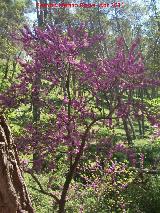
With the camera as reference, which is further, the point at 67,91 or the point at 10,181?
the point at 67,91

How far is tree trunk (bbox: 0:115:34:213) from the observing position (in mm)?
1959

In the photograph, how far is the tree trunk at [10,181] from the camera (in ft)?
6.43

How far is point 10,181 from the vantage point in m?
2.00

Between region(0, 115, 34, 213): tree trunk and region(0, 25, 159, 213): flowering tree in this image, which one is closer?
region(0, 115, 34, 213): tree trunk

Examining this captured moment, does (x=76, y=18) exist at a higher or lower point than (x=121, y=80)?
higher

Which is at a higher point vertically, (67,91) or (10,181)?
(67,91)

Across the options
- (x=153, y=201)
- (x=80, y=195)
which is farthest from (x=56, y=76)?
(x=153, y=201)

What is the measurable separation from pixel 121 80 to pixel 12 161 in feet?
19.3

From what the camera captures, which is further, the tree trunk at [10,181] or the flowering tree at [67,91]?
the flowering tree at [67,91]

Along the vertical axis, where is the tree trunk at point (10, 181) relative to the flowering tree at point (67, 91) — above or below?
below

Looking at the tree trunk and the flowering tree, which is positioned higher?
the flowering tree

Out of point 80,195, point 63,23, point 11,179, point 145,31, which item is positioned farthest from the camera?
point 145,31

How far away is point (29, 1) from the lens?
133 feet

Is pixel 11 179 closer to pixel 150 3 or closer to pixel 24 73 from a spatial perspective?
pixel 24 73
